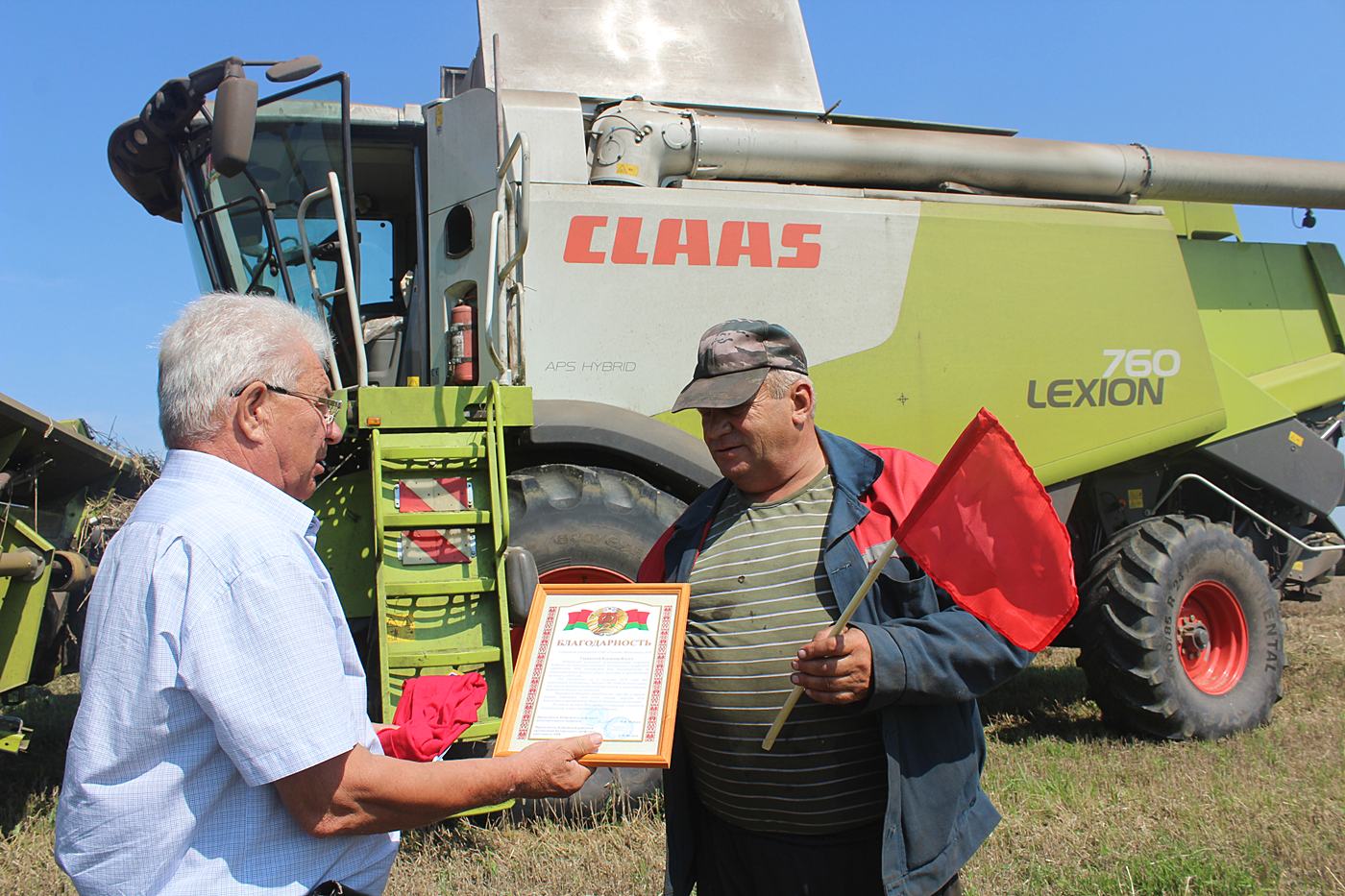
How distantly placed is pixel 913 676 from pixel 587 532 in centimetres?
243

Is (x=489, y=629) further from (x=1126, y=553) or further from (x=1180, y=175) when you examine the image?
(x=1180, y=175)

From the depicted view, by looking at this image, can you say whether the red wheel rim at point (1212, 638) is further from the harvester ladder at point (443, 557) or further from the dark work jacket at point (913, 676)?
the dark work jacket at point (913, 676)

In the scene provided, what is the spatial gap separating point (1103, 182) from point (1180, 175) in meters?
0.57

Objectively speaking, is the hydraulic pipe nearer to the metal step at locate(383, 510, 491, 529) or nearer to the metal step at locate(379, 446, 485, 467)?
the metal step at locate(379, 446, 485, 467)

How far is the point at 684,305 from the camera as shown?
15.9 ft

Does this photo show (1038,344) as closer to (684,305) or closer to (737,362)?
(684,305)

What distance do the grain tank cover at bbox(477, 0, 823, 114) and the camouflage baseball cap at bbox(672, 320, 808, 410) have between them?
3.33 metres

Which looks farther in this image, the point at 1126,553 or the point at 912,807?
the point at 1126,553

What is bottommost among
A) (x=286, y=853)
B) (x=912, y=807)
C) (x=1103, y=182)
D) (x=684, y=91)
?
(x=912, y=807)

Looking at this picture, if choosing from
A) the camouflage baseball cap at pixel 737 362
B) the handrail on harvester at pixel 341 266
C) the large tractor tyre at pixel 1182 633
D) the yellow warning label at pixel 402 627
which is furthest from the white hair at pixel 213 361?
the large tractor tyre at pixel 1182 633

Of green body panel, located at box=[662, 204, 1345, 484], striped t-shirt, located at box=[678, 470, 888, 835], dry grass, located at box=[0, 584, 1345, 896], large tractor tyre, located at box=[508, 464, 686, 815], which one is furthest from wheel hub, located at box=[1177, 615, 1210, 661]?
striped t-shirt, located at box=[678, 470, 888, 835]

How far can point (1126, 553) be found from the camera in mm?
5707

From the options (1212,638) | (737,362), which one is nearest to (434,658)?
(737,362)

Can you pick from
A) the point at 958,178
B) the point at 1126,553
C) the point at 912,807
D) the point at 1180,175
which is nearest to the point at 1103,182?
the point at 1180,175
